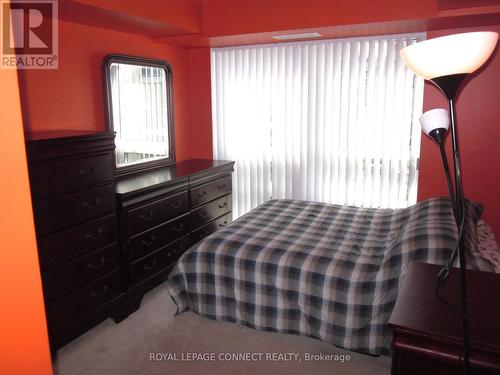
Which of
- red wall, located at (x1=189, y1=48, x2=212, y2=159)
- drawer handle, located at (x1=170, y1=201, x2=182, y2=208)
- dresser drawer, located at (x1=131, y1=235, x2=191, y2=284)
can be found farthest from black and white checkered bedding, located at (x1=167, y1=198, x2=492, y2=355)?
red wall, located at (x1=189, y1=48, x2=212, y2=159)

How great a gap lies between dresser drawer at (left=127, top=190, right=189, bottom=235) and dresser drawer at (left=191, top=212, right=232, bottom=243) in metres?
0.32

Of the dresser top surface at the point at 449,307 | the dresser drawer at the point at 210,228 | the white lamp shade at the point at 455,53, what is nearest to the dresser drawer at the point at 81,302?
the dresser drawer at the point at 210,228

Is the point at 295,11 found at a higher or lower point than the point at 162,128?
higher

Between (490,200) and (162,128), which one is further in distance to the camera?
(162,128)

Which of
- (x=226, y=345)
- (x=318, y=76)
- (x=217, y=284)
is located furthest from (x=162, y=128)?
(x=226, y=345)

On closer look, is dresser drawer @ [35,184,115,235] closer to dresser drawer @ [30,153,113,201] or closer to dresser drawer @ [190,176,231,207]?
dresser drawer @ [30,153,113,201]

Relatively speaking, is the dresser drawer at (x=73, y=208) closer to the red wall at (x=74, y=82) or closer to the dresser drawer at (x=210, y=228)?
the red wall at (x=74, y=82)

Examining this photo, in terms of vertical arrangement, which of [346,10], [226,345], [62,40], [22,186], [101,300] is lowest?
[226,345]

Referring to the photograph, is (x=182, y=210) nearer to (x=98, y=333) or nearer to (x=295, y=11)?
(x=98, y=333)

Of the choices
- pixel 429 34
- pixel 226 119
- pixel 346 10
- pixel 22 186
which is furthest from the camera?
pixel 226 119

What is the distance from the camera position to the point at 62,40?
305 centimetres

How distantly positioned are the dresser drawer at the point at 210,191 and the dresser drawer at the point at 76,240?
1.02 m

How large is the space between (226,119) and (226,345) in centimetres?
266

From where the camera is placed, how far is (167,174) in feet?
12.4
